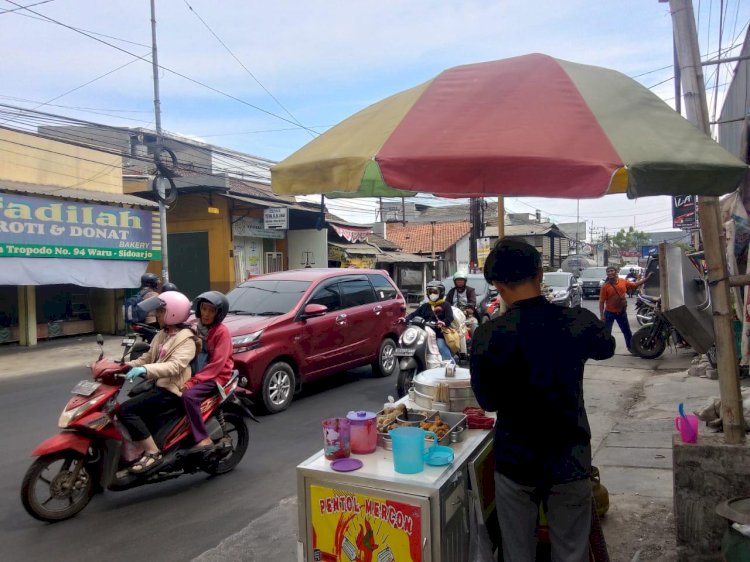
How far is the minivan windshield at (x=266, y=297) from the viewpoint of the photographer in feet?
25.5

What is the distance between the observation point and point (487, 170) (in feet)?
7.41

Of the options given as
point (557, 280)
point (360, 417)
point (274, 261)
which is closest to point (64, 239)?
point (274, 261)

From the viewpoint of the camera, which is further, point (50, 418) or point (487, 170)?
point (50, 418)

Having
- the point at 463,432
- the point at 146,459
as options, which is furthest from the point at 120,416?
the point at 463,432

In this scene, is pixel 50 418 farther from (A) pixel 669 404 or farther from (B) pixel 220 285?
(B) pixel 220 285

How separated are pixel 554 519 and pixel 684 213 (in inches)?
614

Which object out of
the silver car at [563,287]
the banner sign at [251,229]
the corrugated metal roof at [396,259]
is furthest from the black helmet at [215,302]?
the corrugated metal roof at [396,259]

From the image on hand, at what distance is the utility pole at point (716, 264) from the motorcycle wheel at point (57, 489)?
4.21 metres

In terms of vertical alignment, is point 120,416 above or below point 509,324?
below

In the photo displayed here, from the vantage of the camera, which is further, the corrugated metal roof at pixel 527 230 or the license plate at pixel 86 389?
the corrugated metal roof at pixel 527 230

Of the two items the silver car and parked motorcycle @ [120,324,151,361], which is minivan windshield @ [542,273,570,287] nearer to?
the silver car

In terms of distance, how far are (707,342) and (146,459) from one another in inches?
154

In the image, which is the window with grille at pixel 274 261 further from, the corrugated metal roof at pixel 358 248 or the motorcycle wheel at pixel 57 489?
the motorcycle wheel at pixel 57 489

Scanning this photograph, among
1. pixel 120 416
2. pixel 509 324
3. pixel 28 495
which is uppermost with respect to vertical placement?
pixel 509 324
